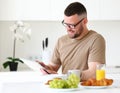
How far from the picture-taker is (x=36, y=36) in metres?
4.45

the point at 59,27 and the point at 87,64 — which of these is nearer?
the point at 87,64

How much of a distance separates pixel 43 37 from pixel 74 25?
68.3 inches

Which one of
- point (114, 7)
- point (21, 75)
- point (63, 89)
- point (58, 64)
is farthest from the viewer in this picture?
point (114, 7)

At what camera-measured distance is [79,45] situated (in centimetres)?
281

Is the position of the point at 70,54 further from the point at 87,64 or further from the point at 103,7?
the point at 103,7

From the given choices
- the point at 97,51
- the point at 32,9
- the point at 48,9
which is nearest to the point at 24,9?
the point at 32,9

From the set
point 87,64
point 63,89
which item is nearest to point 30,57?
point 87,64

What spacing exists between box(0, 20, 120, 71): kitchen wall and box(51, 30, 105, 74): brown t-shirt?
149cm

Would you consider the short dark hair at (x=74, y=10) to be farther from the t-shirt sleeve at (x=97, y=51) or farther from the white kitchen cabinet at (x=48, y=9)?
the white kitchen cabinet at (x=48, y=9)

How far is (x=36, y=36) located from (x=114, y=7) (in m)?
1.09

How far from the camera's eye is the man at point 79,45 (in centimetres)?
268

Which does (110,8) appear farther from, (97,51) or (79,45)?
(97,51)

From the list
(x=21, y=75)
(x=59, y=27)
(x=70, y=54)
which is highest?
(x=59, y=27)

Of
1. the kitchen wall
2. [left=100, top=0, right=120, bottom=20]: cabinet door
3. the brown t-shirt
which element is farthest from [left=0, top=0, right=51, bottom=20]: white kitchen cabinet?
the brown t-shirt
